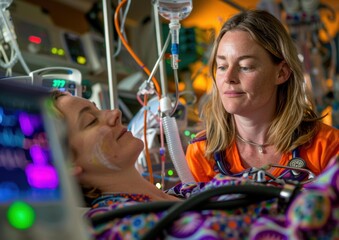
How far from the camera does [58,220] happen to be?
71cm

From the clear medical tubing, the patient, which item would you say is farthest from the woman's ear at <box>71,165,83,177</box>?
the clear medical tubing

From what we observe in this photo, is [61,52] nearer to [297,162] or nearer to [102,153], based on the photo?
[297,162]

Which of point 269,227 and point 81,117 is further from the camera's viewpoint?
point 81,117

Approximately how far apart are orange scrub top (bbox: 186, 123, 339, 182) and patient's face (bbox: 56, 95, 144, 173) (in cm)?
72

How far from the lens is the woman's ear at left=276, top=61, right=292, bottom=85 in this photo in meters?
2.09

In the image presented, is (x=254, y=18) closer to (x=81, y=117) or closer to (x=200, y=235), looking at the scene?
(x=81, y=117)

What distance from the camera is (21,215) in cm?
71

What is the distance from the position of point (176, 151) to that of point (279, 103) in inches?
20.3

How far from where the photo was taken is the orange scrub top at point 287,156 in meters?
1.91

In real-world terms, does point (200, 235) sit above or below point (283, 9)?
below

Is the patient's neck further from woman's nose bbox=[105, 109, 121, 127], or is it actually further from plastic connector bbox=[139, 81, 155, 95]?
plastic connector bbox=[139, 81, 155, 95]

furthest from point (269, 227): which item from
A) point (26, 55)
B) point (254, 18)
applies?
point (26, 55)

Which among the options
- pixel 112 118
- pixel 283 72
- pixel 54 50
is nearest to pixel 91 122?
pixel 112 118

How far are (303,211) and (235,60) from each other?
1145 mm
